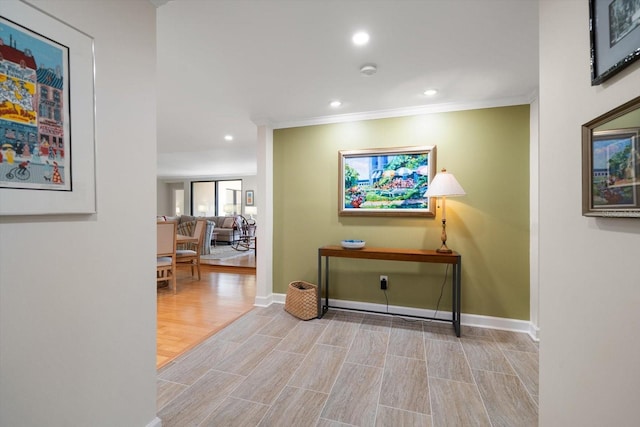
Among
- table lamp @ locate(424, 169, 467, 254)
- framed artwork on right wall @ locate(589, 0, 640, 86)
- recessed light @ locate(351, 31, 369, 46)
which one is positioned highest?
recessed light @ locate(351, 31, 369, 46)

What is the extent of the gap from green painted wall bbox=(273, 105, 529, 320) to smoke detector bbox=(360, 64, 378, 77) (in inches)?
38.6

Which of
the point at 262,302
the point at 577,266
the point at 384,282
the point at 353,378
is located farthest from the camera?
the point at 262,302

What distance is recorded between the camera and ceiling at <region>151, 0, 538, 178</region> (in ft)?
5.09

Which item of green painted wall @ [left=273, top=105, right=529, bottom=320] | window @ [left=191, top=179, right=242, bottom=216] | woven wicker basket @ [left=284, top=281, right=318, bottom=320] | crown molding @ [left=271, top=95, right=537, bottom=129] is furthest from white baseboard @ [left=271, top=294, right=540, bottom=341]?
window @ [left=191, top=179, right=242, bottom=216]

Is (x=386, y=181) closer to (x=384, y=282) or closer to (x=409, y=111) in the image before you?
(x=409, y=111)

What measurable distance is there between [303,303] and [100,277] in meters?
2.06

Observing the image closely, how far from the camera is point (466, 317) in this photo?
2.84 meters

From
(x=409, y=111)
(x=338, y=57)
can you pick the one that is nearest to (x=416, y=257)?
(x=409, y=111)

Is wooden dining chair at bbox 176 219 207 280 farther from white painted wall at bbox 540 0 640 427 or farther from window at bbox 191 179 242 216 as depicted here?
window at bbox 191 179 242 216

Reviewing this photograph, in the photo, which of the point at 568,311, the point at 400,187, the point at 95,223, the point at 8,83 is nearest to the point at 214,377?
the point at 95,223

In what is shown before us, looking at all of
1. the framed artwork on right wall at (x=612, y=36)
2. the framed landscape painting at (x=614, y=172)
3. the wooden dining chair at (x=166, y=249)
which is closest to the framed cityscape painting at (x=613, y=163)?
the framed landscape painting at (x=614, y=172)

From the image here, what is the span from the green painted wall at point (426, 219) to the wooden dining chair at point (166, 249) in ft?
5.40

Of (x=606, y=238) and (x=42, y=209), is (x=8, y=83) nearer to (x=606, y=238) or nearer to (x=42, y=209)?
(x=42, y=209)

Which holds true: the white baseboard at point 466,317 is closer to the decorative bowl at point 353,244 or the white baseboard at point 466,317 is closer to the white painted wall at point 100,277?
the decorative bowl at point 353,244
